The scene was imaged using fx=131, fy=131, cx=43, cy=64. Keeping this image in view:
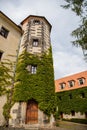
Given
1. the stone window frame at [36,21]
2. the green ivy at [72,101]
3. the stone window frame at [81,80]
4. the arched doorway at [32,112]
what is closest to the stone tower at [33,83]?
the arched doorway at [32,112]

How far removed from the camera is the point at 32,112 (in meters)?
13.6

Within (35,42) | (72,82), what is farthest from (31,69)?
(72,82)

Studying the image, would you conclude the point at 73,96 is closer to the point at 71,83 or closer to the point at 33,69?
the point at 71,83

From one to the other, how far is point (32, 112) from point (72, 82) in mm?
18084

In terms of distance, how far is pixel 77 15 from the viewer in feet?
30.0

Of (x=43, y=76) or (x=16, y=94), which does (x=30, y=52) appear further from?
(x=16, y=94)

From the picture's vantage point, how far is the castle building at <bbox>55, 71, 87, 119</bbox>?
2530 cm

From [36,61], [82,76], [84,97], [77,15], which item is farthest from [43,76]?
[82,76]

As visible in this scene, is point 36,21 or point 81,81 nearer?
point 36,21

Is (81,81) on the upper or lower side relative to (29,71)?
upper

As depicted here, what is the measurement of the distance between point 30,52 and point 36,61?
162 centimetres

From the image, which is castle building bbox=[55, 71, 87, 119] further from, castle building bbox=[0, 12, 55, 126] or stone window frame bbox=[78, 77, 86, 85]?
castle building bbox=[0, 12, 55, 126]

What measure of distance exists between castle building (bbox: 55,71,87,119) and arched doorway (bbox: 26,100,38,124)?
14.2 metres

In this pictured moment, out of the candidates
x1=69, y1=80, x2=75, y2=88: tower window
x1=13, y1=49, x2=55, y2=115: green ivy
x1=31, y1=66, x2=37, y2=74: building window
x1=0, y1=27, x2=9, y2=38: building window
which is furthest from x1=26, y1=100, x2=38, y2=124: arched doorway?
x1=69, y1=80, x2=75, y2=88: tower window
